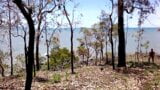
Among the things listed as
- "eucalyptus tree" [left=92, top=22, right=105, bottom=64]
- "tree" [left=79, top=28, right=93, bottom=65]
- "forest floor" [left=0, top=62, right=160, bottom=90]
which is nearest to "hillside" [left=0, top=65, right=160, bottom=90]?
"forest floor" [left=0, top=62, right=160, bottom=90]

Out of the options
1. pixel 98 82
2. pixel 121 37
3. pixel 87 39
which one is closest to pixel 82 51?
pixel 87 39

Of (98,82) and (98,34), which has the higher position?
(98,34)

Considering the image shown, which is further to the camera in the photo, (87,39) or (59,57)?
(87,39)

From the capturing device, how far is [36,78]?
80.0 feet

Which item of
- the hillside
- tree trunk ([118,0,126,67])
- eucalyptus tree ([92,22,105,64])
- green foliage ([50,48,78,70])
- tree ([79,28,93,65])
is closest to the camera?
the hillside

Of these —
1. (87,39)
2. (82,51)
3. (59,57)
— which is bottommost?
(59,57)

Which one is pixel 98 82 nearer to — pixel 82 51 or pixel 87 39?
pixel 82 51

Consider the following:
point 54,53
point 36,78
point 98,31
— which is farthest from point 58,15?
point 98,31

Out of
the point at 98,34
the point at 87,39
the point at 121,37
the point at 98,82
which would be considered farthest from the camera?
the point at 87,39

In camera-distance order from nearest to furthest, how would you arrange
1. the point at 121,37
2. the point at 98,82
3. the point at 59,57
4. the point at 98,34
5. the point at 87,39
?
1. the point at 98,82
2. the point at 121,37
3. the point at 59,57
4. the point at 98,34
5. the point at 87,39

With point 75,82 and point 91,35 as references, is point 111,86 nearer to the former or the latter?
point 75,82

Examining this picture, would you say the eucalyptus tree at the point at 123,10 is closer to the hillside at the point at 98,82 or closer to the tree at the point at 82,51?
the hillside at the point at 98,82

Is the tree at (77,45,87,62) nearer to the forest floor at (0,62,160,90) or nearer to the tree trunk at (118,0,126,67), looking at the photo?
the tree trunk at (118,0,126,67)

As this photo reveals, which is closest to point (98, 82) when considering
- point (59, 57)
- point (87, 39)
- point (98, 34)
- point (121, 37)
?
point (121, 37)
